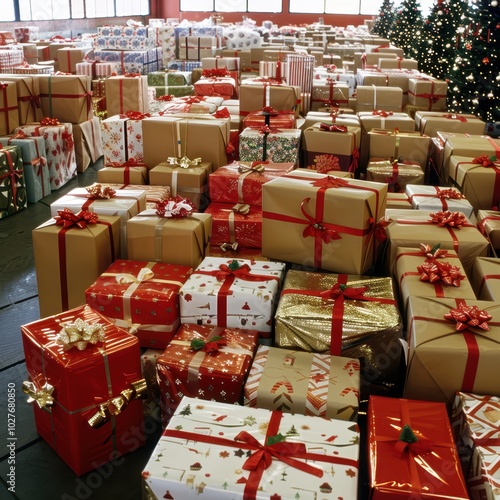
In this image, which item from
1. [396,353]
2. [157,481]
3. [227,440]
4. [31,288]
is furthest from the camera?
[31,288]

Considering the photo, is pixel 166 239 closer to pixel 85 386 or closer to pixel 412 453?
pixel 85 386

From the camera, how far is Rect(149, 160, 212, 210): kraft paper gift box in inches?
139

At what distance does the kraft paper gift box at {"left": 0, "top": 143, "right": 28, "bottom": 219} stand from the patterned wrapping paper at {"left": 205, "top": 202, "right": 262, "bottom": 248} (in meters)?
2.24

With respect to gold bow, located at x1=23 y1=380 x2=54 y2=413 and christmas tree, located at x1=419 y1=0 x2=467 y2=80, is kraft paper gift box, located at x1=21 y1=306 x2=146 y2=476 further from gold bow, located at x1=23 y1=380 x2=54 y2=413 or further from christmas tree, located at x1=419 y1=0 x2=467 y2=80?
christmas tree, located at x1=419 y1=0 x2=467 y2=80

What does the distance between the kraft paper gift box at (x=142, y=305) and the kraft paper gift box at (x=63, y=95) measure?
3.60 meters

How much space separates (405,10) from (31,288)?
12272 millimetres

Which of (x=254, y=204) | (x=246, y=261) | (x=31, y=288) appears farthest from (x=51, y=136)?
(x=246, y=261)

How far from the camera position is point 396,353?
2289 millimetres

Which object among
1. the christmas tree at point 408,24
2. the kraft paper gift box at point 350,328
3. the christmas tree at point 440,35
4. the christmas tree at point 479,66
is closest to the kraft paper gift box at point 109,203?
the kraft paper gift box at point 350,328

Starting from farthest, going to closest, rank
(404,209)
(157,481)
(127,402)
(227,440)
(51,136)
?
(51,136), (404,209), (127,402), (227,440), (157,481)

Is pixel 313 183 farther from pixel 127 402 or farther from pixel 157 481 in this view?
pixel 157 481

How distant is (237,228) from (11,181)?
2.42 m

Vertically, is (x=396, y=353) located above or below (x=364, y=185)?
below

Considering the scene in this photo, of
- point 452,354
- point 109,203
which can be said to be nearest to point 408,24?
point 109,203
